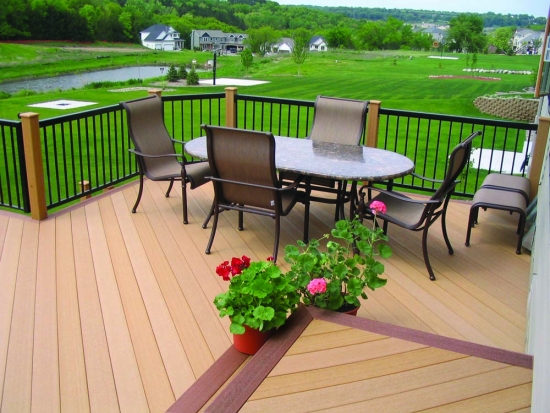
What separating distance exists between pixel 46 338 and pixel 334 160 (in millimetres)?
2412

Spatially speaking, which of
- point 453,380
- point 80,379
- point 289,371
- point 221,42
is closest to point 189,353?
point 80,379

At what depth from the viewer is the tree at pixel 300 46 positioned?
147 ft

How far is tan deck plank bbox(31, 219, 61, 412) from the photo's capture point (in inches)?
93.7

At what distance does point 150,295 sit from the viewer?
3332 mm

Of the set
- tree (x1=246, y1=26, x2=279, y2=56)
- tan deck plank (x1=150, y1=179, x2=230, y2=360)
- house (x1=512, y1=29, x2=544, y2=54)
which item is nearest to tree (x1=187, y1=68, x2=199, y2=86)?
tree (x1=246, y1=26, x2=279, y2=56)

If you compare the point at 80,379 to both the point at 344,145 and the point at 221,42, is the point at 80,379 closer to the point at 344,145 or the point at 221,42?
the point at 344,145

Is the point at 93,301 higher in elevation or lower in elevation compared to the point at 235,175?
lower

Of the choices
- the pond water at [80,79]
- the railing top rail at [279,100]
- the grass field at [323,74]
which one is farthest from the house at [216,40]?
the railing top rail at [279,100]

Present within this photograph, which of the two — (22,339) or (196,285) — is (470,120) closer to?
(196,285)

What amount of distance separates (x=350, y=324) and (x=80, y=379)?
1.27 metres

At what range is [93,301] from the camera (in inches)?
127

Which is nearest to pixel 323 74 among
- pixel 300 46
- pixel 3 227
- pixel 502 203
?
pixel 300 46

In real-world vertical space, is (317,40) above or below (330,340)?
above

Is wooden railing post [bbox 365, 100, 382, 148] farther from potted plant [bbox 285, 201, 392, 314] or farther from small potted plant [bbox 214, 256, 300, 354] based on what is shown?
small potted plant [bbox 214, 256, 300, 354]
